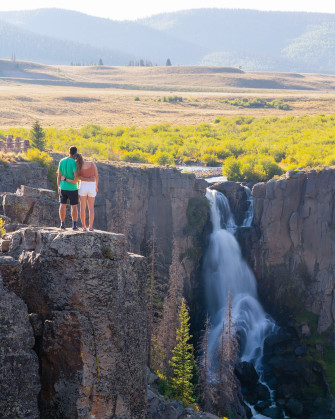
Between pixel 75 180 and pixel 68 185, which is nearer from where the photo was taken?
pixel 75 180

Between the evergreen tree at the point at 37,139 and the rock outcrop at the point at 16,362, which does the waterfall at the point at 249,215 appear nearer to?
the evergreen tree at the point at 37,139

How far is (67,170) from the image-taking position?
1697 cm

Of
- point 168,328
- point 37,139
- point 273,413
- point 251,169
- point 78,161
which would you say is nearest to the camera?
point 78,161

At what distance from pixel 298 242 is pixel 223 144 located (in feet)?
82.0

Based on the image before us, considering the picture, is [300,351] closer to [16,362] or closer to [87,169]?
[87,169]

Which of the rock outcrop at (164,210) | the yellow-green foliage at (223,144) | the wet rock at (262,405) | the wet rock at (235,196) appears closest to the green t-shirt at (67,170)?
the wet rock at (262,405)

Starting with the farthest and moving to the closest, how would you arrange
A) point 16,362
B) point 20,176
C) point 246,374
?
1. point 246,374
2. point 20,176
3. point 16,362

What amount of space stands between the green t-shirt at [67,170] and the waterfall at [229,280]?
29.1 m

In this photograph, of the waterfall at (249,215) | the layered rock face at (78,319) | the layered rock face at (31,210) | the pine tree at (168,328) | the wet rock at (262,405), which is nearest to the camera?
the layered rock face at (78,319)

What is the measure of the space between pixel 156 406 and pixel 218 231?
2379cm

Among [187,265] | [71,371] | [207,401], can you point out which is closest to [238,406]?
[207,401]

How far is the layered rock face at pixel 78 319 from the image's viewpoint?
594 inches

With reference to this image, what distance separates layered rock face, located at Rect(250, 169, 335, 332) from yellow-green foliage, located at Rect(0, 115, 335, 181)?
7.61m

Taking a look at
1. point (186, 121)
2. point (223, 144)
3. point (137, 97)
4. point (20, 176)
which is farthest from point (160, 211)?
point (137, 97)
